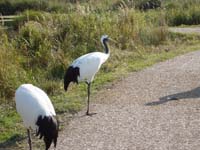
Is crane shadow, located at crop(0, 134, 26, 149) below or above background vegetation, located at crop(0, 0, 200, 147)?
below

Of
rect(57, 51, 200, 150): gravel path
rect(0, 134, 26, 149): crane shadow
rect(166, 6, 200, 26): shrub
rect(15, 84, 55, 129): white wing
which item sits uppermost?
rect(15, 84, 55, 129): white wing

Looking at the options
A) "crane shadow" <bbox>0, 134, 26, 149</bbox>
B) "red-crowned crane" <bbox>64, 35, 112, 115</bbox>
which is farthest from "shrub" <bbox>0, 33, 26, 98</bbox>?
"crane shadow" <bbox>0, 134, 26, 149</bbox>

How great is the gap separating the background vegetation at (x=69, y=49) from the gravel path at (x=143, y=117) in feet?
1.89

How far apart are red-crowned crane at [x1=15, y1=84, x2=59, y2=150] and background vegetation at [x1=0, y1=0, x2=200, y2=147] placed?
0.85 metres

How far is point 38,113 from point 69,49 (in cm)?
669

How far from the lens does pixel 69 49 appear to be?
44.0 feet

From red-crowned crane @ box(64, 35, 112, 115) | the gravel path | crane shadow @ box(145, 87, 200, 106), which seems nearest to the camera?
the gravel path

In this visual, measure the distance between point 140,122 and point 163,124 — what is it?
0.35m

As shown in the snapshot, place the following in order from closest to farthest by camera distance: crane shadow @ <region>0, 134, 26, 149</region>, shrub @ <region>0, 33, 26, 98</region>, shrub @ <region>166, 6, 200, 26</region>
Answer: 1. crane shadow @ <region>0, 134, 26, 149</region>
2. shrub @ <region>0, 33, 26, 98</region>
3. shrub @ <region>166, 6, 200, 26</region>

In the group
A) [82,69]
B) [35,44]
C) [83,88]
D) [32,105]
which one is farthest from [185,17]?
[32,105]

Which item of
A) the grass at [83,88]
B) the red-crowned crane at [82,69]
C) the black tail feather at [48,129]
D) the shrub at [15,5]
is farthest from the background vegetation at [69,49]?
the shrub at [15,5]

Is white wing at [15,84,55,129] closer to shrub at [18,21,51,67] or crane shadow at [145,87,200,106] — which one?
crane shadow at [145,87,200,106]

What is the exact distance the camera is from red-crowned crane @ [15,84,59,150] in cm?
656

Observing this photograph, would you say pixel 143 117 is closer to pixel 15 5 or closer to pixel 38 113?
pixel 38 113
